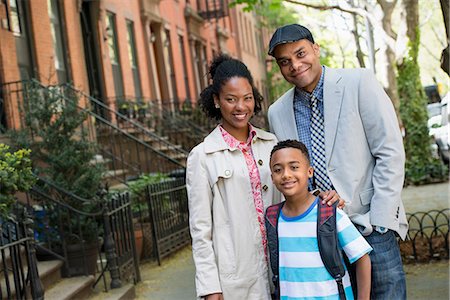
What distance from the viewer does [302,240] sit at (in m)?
3.10

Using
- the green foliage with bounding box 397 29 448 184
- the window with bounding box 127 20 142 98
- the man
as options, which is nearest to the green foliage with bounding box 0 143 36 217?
the man

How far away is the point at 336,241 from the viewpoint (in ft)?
9.97

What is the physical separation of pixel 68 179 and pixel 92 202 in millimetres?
868

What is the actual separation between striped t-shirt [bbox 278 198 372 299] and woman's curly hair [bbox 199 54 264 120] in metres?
0.72

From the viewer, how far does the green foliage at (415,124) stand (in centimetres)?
1634

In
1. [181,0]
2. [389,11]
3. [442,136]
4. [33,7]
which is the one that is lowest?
[442,136]

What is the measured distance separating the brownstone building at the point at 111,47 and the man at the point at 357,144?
6617mm

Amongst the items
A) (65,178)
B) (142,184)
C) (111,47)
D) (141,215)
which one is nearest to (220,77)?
(65,178)

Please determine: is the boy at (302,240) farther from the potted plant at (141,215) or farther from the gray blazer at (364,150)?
the potted plant at (141,215)

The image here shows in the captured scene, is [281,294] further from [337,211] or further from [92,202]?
[92,202]

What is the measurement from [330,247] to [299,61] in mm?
919

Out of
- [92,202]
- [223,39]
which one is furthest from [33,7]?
[223,39]

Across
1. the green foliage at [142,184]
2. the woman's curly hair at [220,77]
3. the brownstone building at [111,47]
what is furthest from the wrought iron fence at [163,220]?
the woman's curly hair at [220,77]

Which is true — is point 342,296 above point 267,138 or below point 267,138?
below
